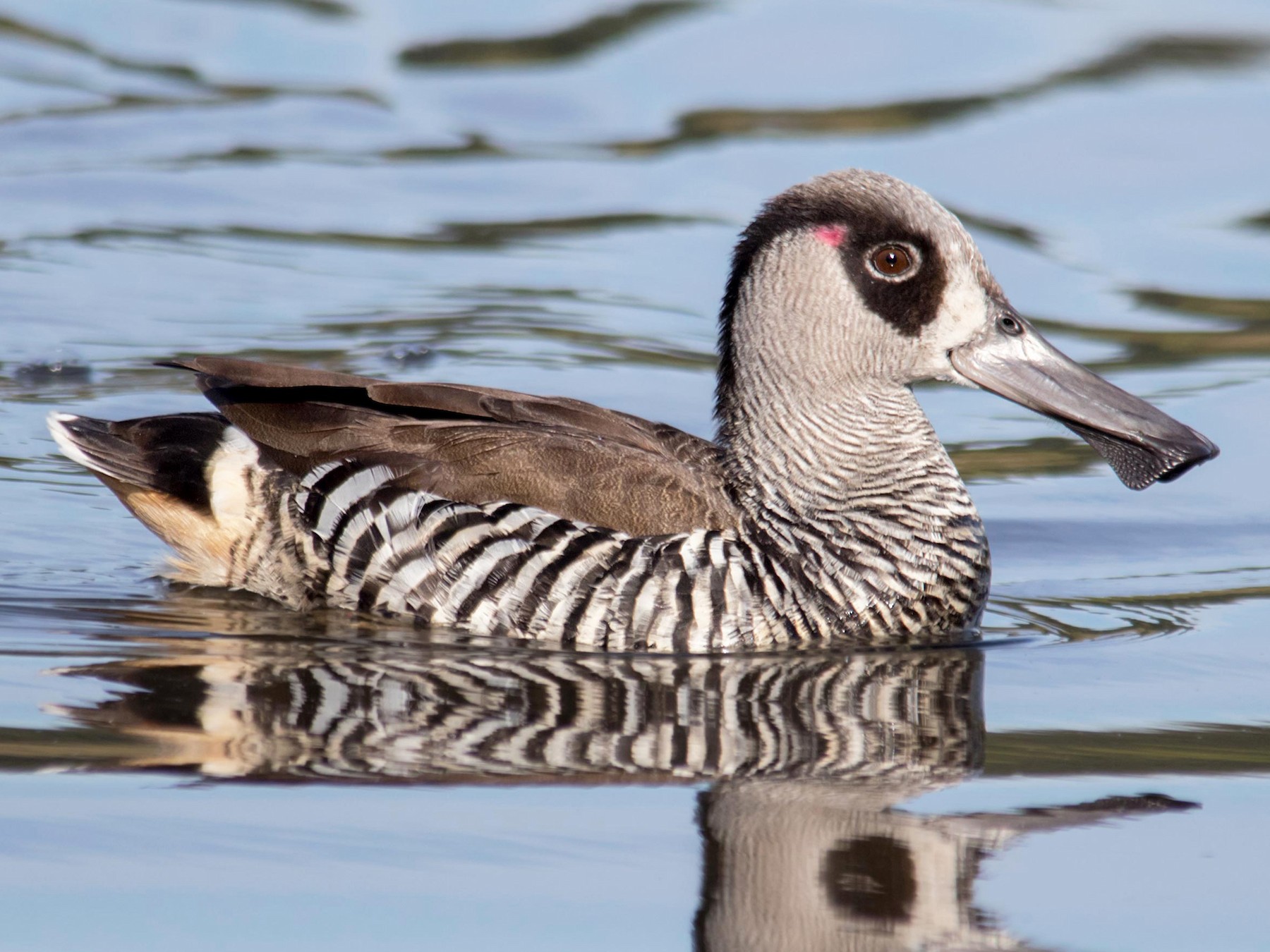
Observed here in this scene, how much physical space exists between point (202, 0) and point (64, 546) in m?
11.0

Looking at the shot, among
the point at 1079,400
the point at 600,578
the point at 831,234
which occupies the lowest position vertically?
the point at 600,578

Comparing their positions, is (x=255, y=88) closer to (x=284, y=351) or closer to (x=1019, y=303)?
(x=284, y=351)

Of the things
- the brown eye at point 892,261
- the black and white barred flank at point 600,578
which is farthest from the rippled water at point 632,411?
the brown eye at point 892,261

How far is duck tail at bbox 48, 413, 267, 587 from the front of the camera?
28.4ft

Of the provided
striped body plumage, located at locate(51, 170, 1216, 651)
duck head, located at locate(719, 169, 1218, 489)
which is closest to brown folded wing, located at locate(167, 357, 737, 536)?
striped body plumage, located at locate(51, 170, 1216, 651)

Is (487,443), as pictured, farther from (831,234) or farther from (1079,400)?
(1079,400)

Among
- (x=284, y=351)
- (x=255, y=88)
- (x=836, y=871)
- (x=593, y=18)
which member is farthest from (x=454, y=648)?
(x=593, y=18)

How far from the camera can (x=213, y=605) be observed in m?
8.58

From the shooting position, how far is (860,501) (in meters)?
8.24

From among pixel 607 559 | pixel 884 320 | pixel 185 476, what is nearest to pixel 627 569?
pixel 607 559

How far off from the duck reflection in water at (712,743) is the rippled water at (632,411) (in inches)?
0.8

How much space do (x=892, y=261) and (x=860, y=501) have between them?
919 millimetres

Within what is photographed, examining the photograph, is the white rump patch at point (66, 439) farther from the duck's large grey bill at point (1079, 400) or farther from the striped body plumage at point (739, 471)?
the duck's large grey bill at point (1079, 400)

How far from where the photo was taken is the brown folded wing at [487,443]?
796 cm
